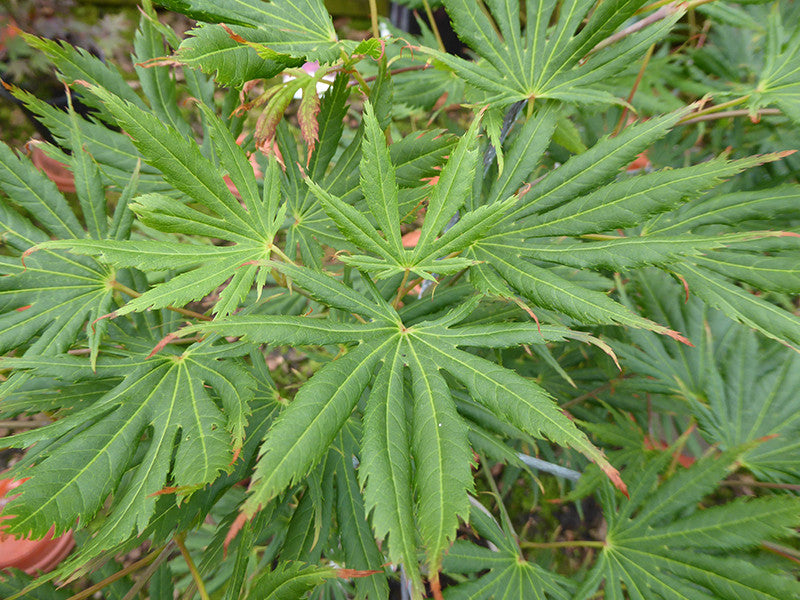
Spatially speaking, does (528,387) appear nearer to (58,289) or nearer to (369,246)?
(369,246)

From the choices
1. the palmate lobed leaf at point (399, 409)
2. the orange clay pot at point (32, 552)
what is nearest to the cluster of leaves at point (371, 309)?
the palmate lobed leaf at point (399, 409)

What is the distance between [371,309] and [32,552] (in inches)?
59.3

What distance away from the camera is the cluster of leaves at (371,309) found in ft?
1.90

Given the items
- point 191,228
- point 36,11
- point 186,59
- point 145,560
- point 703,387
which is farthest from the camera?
point 36,11

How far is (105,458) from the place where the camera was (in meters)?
0.62

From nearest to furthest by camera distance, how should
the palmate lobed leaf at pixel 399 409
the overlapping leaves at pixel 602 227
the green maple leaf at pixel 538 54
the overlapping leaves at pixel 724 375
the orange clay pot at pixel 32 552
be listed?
the palmate lobed leaf at pixel 399 409
the overlapping leaves at pixel 602 227
the green maple leaf at pixel 538 54
the overlapping leaves at pixel 724 375
the orange clay pot at pixel 32 552

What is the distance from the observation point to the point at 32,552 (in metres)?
1.38

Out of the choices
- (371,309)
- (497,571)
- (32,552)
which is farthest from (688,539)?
(32,552)

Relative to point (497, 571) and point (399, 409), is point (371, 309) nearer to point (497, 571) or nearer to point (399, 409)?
point (399, 409)

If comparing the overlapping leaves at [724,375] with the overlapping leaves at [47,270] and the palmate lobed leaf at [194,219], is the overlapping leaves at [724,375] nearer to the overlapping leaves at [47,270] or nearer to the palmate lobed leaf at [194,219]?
the palmate lobed leaf at [194,219]

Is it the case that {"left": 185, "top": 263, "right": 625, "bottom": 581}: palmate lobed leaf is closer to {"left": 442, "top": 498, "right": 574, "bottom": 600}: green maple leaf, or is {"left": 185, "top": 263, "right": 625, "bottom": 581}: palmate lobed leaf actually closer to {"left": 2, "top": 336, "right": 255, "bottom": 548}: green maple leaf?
{"left": 2, "top": 336, "right": 255, "bottom": 548}: green maple leaf

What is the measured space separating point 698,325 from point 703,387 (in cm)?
15

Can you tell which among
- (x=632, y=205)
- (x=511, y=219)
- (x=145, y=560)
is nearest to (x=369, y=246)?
(x=511, y=219)

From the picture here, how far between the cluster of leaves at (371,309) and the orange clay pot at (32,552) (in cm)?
56
